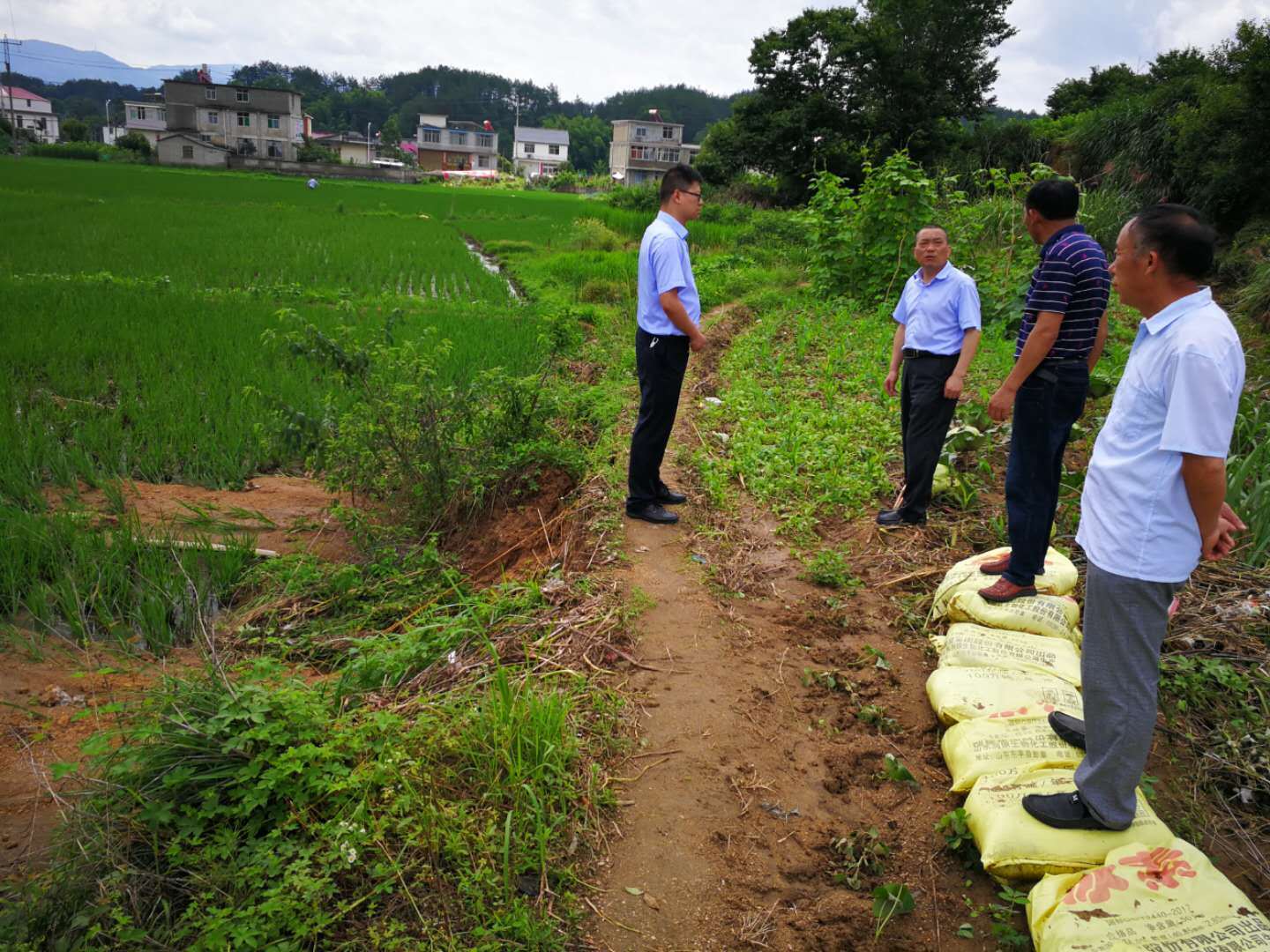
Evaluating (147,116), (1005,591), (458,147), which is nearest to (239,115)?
(147,116)

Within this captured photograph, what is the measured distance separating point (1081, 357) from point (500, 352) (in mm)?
5578

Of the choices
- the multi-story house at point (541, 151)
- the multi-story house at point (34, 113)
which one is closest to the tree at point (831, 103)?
the multi-story house at point (541, 151)

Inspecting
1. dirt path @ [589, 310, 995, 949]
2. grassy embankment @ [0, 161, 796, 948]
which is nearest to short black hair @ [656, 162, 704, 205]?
grassy embankment @ [0, 161, 796, 948]

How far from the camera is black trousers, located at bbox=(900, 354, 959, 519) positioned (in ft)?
13.2

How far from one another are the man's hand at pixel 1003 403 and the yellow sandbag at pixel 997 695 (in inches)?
40.6

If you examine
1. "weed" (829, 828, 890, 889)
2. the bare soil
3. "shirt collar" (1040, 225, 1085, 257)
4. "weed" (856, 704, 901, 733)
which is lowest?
the bare soil

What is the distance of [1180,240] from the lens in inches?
77.1

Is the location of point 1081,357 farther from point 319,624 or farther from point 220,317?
point 220,317

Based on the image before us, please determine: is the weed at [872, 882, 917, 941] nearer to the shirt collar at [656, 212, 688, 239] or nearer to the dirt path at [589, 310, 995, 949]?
the dirt path at [589, 310, 995, 949]

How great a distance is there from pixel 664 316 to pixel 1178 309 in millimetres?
2365

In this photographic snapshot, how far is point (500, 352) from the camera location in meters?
7.73

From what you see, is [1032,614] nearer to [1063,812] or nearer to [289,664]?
[1063,812]

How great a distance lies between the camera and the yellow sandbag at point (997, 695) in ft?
8.50

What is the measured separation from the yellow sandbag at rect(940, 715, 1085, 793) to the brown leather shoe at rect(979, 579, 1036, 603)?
724mm
